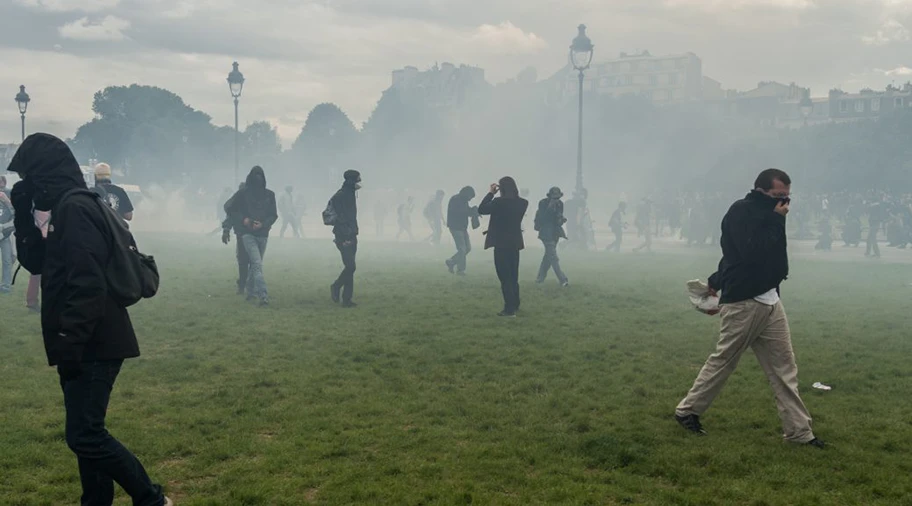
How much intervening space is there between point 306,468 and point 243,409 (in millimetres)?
1718

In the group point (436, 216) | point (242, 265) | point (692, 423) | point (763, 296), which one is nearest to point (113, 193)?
point (242, 265)

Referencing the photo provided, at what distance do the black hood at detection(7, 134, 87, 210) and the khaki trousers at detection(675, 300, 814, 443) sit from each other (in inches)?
172

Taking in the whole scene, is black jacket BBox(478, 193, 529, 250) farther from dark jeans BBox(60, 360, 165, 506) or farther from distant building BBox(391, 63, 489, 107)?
distant building BBox(391, 63, 489, 107)

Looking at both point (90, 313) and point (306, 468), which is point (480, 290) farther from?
point (90, 313)

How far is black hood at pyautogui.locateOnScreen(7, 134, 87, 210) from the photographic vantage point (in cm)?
424

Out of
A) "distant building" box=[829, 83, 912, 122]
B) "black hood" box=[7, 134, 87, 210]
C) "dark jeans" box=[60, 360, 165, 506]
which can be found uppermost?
"distant building" box=[829, 83, 912, 122]

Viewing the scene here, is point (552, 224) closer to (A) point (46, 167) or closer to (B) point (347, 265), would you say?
(B) point (347, 265)

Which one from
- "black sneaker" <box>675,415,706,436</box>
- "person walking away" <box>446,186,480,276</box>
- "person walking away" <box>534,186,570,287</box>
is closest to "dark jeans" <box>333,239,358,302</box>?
"person walking away" <box>534,186,570,287</box>

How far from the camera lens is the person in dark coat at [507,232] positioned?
12.1 metres

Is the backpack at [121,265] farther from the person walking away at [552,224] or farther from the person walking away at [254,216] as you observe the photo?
the person walking away at [552,224]

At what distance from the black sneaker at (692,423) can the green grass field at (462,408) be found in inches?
3.4

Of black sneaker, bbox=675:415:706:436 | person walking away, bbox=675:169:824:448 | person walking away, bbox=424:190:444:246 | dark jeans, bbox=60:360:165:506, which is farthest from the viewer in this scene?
person walking away, bbox=424:190:444:246

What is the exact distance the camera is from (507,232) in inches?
479

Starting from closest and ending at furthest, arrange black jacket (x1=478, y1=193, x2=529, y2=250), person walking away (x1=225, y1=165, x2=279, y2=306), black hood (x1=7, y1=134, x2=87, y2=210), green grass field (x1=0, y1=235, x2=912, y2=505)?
1. black hood (x1=7, y1=134, x2=87, y2=210)
2. green grass field (x1=0, y1=235, x2=912, y2=505)
3. black jacket (x1=478, y1=193, x2=529, y2=250)
4. person walking away (x1=225, y1=165, x2=279, y2=306)
